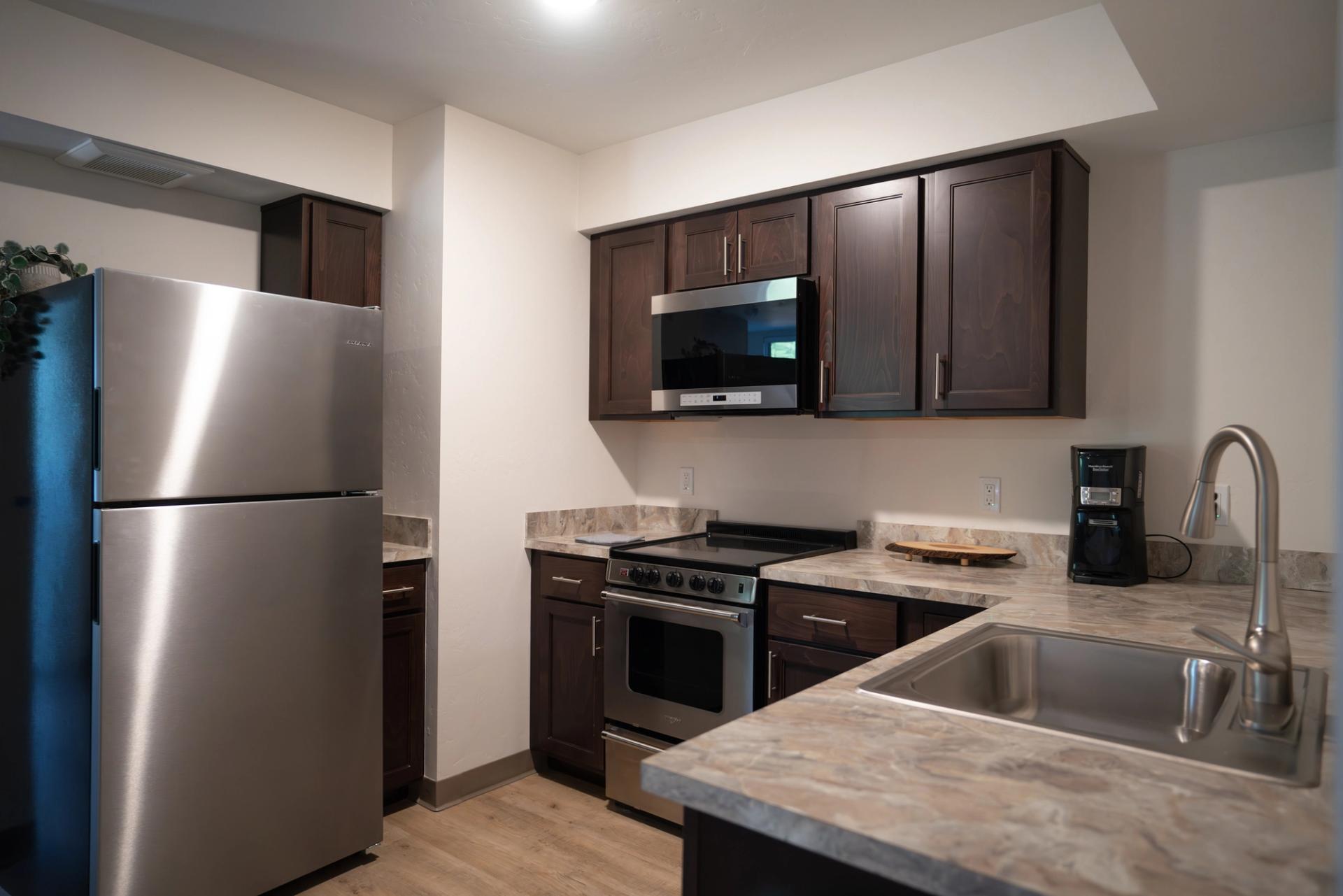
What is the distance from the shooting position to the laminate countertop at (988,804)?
0.74m

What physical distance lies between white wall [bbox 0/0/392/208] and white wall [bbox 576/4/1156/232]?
0.94 metres

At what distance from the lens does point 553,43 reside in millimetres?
2527

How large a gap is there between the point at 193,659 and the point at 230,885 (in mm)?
613

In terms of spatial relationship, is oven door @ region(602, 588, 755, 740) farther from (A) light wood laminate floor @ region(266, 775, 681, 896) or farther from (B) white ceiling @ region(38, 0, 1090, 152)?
(B) white ceiling @ region(38, 0, 1090, 152)

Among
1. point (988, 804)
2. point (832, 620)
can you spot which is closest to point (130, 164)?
point (832, 620)

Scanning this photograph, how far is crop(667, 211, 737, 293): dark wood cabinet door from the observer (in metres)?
3.08

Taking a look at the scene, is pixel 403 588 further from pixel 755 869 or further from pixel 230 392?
pixel 755 869

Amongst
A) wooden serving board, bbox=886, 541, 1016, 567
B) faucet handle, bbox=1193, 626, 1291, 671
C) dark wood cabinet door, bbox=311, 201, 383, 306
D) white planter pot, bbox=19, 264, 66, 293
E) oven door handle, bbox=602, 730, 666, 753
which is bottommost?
oven door handle, bbox=602, 730, 666, 753

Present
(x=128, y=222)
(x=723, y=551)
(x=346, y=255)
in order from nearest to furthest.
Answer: (x=128, y=222)
(x=723, y=551)
(x=346, y=255)

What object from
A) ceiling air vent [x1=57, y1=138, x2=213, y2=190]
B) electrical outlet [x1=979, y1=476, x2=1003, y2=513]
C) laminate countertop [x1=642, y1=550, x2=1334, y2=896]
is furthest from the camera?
electrical outlet [x1=979, y1=476, x2=1003, y2=513]

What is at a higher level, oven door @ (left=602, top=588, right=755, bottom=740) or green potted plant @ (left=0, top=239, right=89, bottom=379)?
green potted plant @ (left=0, top=239, right=89, bottom=379)

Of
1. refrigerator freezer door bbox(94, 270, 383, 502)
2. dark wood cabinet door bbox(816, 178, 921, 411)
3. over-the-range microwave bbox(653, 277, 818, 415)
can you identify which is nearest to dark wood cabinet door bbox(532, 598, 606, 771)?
over-the-range microwave bbox(653, 277, 818, 415)

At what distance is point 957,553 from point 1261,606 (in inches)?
55.9

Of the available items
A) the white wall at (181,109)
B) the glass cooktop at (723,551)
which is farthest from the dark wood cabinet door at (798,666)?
the white wall at (181,109)
